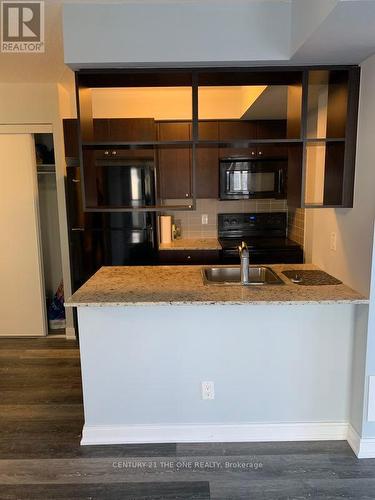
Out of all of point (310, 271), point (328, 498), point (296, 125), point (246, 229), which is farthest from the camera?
point (246, 229)

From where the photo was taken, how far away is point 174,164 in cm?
403

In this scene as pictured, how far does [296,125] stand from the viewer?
2.34 meters

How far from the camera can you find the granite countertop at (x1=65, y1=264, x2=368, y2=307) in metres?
2.06

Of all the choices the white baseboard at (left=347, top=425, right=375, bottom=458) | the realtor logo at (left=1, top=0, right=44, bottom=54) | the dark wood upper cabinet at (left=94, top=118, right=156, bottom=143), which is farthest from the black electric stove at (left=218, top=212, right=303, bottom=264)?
the realtor logo at (left=1, top=0, right=44, bottom=54)

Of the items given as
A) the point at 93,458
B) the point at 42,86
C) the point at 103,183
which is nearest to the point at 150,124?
the point at 103,183

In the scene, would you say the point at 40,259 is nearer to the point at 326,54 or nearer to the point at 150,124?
the point at 150,124

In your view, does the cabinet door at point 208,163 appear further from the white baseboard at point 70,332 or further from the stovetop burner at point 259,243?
the white baseboard at point 70,332

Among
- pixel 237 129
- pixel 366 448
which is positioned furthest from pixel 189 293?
pixel 237 129

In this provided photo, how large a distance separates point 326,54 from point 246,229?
2502mm

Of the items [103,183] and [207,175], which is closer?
[103,183]

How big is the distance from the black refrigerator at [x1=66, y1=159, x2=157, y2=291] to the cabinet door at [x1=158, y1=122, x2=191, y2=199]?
52cm

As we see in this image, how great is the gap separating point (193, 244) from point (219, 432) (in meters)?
2.13

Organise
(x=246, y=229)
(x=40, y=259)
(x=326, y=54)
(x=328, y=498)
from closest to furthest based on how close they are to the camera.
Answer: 1. (x=328, y=498)
2. (x=326, y=54)
3. (x=40, y=259)
4. (x=246, y=229)

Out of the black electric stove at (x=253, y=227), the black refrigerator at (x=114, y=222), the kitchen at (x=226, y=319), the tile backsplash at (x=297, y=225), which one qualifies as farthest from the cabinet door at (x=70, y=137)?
the tile backsplash at (x=297, y=225)
